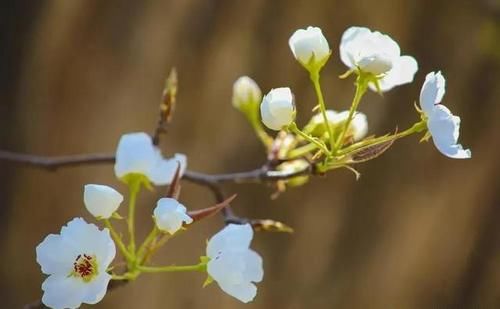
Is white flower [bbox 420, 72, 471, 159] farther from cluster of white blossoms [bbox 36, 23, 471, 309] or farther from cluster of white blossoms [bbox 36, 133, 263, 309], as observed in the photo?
cluster of white blossoms [bbox 36, 133, 263, 309]

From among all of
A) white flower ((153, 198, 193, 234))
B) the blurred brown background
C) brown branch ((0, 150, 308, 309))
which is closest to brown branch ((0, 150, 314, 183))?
brown branch ((0, 150, 308, 309))

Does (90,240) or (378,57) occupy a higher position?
(378,57)

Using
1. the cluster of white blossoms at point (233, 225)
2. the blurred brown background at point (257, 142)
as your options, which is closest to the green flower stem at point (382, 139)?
the cluster of white blossoms at point (233, 225)

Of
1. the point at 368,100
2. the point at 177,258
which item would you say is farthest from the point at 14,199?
the point at 368,100

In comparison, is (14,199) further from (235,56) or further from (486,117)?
(486,117)

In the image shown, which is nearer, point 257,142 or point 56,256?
point 56,256

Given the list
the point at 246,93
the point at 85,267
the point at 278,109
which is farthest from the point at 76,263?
the point at 246,93

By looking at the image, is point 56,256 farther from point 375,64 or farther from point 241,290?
point 375,64
